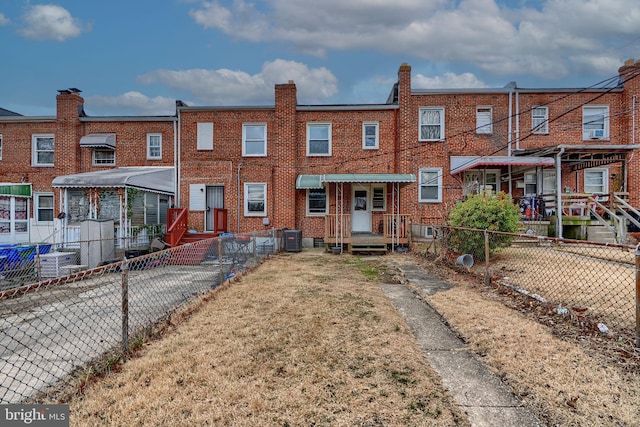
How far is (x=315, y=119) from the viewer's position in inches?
604

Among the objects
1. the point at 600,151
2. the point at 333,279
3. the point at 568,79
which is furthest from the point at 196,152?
the point at 568,79

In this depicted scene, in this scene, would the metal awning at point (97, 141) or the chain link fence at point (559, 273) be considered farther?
the metal awning at point (97, 141)

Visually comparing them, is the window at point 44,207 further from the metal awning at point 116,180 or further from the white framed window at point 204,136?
the white framed window at point 204,136

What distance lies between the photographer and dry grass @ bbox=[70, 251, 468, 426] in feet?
8.13

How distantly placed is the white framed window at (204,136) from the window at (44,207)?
7.57 meters

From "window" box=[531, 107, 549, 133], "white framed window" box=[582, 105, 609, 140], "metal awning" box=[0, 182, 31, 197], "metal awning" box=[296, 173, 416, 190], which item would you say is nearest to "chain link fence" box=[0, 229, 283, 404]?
"metal awning" box=[296, 173, 416, 190]

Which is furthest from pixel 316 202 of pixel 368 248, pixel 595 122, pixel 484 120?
pixel 595 122

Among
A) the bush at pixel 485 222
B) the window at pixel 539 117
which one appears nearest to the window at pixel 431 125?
the window at pixel 539 117

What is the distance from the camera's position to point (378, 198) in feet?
50.3

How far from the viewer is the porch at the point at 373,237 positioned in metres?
12.7

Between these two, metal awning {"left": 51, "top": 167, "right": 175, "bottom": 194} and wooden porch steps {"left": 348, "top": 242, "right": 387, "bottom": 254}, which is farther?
wooden porch steps {"left": 348, "top": 242, "right": 387, "bottom": 254}

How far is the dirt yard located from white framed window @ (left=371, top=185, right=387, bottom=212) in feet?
32.9

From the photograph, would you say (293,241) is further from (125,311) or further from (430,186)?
(125,311)

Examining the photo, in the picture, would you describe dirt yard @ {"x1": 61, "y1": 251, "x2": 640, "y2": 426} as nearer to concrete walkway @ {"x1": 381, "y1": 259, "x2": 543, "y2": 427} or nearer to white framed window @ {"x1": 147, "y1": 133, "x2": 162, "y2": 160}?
concrete walkway @ {"x1": 381, "y1": 259, "x2": 543, "y2": 427}
